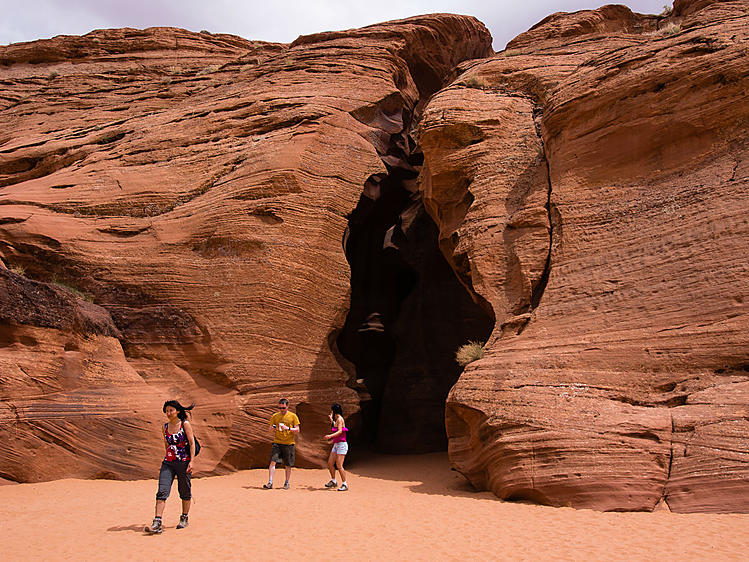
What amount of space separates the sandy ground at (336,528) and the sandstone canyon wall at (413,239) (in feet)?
2.44

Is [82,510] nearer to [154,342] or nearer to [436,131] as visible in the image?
[154,342]

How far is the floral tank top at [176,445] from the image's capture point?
7117 millimetres

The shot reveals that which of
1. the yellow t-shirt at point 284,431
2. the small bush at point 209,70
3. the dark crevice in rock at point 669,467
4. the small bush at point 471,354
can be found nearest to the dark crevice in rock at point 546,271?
the small bush at point 471,354

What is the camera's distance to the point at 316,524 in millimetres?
7477

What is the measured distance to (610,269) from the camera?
1062cm

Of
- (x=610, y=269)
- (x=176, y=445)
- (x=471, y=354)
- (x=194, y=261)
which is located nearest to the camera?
(x=176, y=445)

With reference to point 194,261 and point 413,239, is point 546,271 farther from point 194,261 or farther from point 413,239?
point 413,239

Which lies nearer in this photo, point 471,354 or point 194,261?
point 471,354

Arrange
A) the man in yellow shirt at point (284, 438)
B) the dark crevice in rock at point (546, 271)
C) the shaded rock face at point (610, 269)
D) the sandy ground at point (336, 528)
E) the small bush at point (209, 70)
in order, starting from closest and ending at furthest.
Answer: the sandy ground at point (336, 528) → the shaded rock face at point (610, 269) → the man in yellow shirt at point (284, 438) → the dark crevice in rock at point (546, 271) → the small bush at point (209, 70)

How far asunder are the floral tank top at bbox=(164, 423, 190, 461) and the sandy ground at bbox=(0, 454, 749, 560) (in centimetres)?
83

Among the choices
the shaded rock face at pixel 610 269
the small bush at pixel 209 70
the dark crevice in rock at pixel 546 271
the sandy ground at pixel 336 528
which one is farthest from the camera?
the small bush at pixel 209 70

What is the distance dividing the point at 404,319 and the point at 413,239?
284 centimetres

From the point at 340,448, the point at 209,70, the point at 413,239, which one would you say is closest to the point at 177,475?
the point at 340,448

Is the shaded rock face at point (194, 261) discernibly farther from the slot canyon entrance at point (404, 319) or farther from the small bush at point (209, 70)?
the small bush at point (209, 70)
